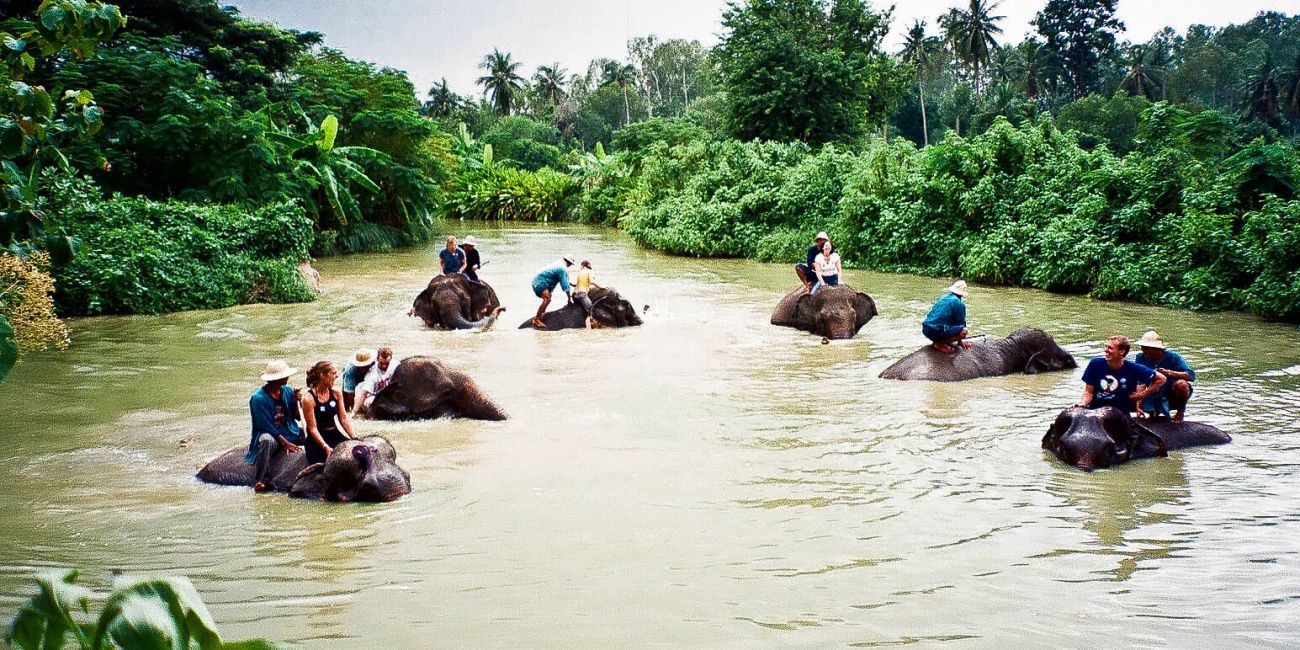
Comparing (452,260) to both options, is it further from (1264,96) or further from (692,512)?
(1264,96)

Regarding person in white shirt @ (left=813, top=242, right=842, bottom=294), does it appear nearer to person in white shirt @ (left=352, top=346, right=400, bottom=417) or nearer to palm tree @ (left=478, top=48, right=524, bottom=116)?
person in white shirt @ (left=352, top=346, right=400, bottom=417)

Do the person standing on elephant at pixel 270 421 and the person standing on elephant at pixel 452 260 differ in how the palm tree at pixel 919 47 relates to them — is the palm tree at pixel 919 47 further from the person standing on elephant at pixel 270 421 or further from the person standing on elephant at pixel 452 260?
the person standing on elephant at pixel 270 421

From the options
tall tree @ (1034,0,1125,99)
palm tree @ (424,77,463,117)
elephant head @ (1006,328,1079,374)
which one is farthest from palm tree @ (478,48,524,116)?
elephant head @ (1006,328,1079,374)

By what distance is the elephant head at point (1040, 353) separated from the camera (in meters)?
13.2

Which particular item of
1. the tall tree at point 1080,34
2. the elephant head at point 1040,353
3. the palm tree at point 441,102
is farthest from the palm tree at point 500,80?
the elephant head at point 1040,353

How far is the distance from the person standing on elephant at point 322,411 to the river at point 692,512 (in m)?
0.48

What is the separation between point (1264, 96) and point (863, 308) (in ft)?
145

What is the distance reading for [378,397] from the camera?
10.9m

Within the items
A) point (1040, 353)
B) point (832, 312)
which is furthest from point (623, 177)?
point (1040, 353)

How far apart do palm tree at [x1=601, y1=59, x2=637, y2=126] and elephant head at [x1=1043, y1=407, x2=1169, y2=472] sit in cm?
7184

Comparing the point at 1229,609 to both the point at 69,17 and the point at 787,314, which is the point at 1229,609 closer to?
the point at 69,17

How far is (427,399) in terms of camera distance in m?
10.9

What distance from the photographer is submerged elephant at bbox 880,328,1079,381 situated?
41.6 feet

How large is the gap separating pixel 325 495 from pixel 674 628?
11.7 ft
